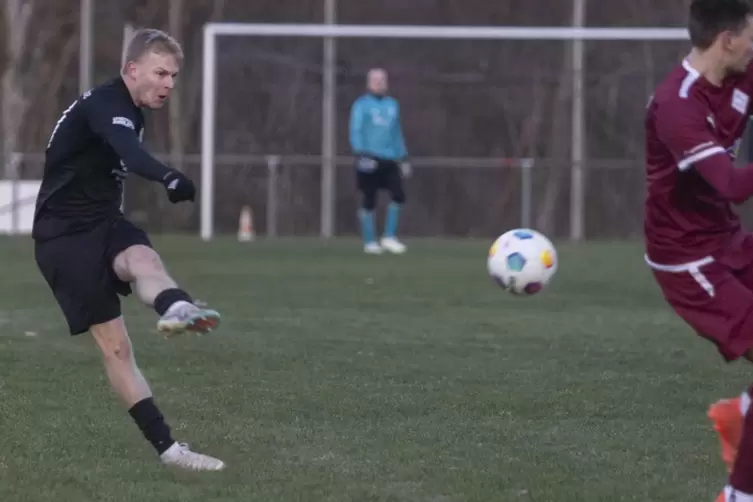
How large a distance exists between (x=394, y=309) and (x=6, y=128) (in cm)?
1790

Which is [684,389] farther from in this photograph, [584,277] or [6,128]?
[6,128]

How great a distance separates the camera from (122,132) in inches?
190

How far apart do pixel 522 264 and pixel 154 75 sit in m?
1.83

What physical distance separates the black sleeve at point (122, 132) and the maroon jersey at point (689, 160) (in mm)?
1559

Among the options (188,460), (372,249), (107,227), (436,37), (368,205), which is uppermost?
(436,37)

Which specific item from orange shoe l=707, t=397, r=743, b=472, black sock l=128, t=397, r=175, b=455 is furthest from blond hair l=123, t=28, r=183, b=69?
orange shoe l=707, t=397, r=743, b=472

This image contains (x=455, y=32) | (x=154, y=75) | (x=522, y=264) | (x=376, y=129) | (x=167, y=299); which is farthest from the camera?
(x=455, y=32)

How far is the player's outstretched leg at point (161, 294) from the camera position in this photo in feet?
14.8

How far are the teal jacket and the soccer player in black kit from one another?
1120 centimetres

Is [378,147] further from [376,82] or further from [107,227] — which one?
[107,227]

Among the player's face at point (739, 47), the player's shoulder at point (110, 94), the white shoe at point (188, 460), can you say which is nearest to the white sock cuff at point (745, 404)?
the player's face at point (739, 47)

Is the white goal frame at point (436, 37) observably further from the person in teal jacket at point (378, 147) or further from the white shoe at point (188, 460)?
the white shoe at point (188, 460)

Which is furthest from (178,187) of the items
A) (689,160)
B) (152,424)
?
(689,160)

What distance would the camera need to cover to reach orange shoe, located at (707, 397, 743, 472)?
Answer: 461cm
